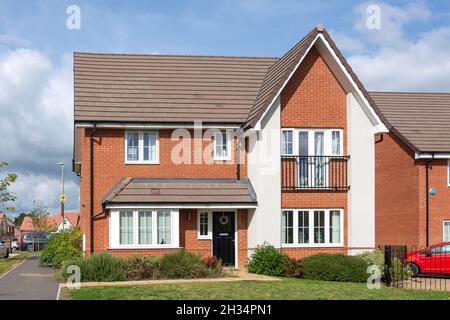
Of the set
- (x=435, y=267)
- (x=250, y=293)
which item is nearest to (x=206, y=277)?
(x=250, y=293)

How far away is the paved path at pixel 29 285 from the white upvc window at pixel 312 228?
28.0 feet

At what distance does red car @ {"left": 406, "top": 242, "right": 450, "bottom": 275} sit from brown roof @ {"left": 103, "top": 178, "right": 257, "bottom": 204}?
260 inches

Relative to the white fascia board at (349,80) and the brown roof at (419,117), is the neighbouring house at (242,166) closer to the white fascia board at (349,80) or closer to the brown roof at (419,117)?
the white fascia board at (349,80)

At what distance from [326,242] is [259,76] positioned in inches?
309

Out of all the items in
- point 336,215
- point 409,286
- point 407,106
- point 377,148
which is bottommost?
point 409,286

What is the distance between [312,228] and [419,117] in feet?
39.3

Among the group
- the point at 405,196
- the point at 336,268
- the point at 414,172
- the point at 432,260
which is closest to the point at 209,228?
the point at 336,268

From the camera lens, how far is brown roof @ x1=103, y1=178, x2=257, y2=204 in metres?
24.2

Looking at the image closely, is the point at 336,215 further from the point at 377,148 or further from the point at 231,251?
the point at 377,148

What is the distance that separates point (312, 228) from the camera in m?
25.2

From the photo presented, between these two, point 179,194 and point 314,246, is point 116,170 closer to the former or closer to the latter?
point 179,194

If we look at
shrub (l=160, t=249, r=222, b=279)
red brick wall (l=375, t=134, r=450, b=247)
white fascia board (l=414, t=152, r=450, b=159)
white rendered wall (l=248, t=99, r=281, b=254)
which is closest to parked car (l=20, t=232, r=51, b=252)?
red brick wall (l=375, t=134, r=450, b=247)

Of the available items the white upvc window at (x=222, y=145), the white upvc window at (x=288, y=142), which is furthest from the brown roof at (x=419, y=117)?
the white upvc window at (x=222, y=145)
